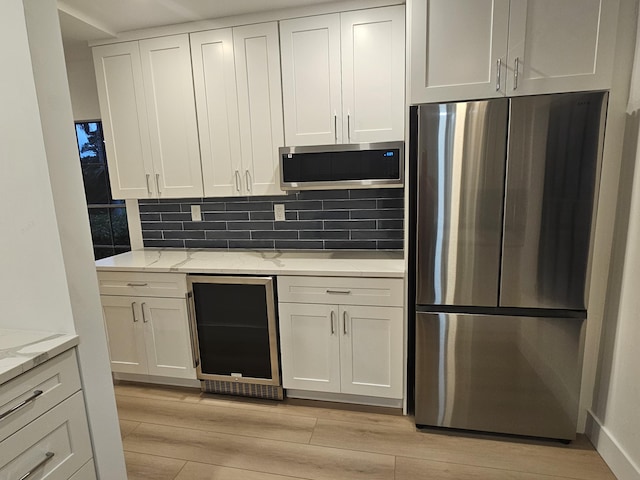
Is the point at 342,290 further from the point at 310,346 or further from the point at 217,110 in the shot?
the point at 217,110

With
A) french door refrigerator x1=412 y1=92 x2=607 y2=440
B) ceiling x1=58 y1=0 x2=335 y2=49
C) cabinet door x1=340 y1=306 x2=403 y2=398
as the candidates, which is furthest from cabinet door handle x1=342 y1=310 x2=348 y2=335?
ceiling x1=58 y1=0 x2=335 y2=49

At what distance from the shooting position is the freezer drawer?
177 centimetres

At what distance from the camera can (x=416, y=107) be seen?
1740 millimetres

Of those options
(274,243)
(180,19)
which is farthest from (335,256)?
(180,19)

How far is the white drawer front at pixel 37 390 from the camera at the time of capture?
97 cm

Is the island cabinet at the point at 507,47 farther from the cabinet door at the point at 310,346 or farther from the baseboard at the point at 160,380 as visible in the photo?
the baseboard at the point at 160,380

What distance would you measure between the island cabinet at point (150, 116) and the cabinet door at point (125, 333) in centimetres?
79

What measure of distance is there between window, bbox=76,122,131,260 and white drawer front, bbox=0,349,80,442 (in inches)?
78.5

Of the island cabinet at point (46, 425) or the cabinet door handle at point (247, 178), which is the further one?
the cabinet door handle at point (247, 178)

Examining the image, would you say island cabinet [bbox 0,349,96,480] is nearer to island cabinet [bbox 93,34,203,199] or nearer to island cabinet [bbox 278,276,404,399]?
island cabinet [bbox 278,276,404,399]

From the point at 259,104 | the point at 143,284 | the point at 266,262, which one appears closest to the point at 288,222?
the point at 266,262

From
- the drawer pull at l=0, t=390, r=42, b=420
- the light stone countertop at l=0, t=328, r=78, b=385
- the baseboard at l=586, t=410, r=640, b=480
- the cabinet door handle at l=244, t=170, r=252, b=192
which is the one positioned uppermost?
the cabinet door handle at l=244, t=170, r=252, b=192

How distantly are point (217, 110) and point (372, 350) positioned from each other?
185 cm

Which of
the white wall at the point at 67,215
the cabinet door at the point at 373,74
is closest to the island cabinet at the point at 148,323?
the white wall at the point at 67,215
